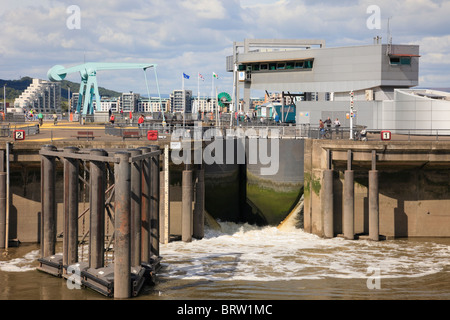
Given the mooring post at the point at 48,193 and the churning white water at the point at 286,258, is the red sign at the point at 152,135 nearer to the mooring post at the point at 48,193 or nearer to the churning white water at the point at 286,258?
the churning white water at the point at 286,258

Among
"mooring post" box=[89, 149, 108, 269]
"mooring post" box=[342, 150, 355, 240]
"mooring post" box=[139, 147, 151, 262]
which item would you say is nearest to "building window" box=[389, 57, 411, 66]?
"mooring post" box=[342, 150, 355, 240]

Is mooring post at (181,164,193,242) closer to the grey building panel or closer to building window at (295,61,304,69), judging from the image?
the grey building panel

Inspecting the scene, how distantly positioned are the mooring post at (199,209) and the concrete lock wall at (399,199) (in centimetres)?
701

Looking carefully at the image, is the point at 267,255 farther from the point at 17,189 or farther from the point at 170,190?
the point at 17,189

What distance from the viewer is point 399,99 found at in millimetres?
51812

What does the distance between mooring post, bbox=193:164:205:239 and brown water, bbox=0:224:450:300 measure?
0.82m

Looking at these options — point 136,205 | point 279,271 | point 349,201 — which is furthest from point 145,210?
point 349,201

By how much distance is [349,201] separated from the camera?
36.1 m

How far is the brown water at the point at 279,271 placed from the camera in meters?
25.0

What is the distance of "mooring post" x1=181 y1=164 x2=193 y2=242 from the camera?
3478 centimetres

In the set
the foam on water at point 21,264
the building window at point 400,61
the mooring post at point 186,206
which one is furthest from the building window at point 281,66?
the foam on water at point 21,264

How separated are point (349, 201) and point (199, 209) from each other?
8.84 metres
